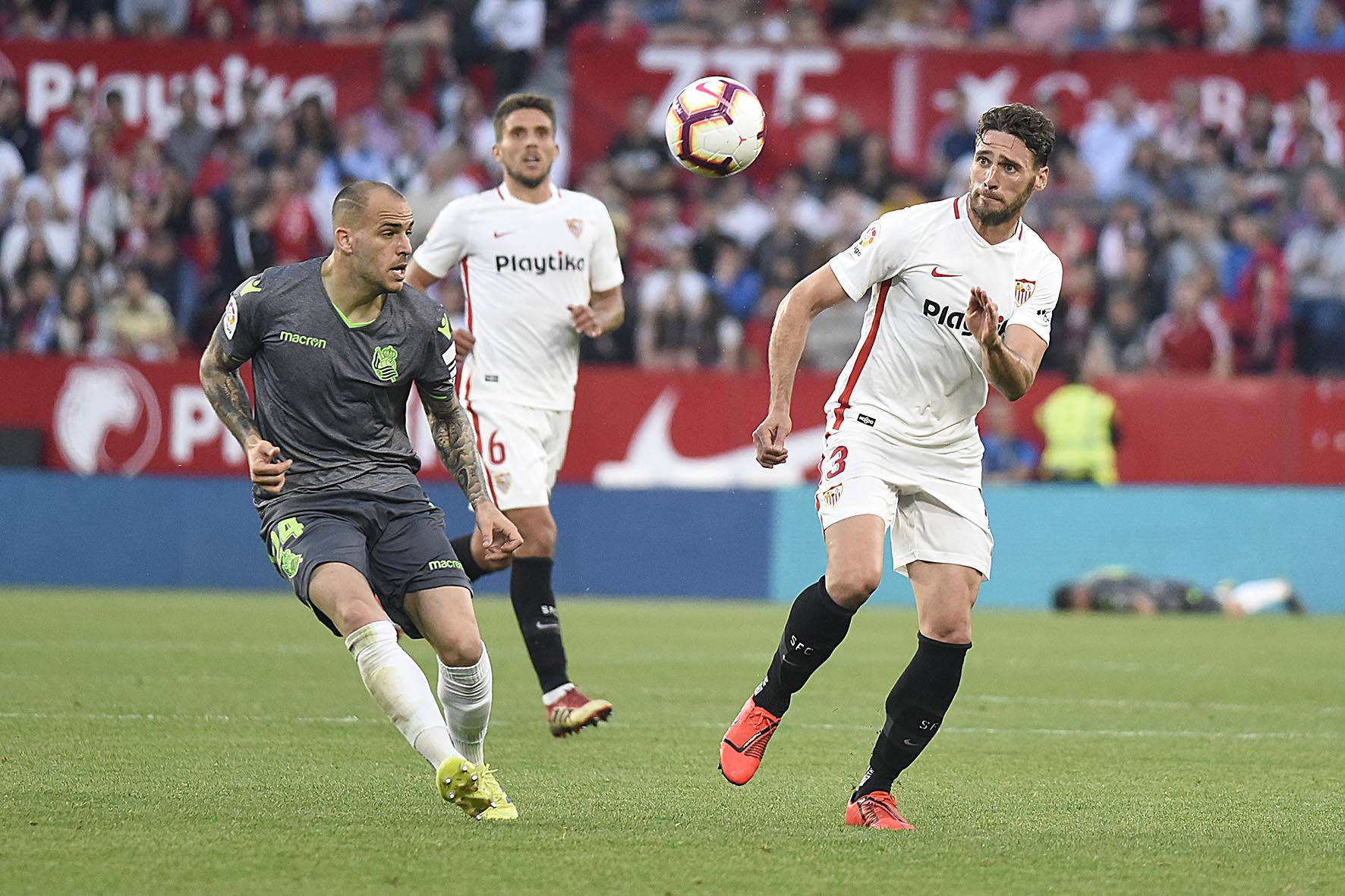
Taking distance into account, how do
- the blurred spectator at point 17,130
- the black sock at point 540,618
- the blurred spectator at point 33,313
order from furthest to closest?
1. the blurred spectator at point 17,130
2. the blurred spectator at point 33,313
3. the black sock at point 540,618

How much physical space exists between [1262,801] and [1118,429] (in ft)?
33.1

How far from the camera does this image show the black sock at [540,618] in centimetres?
806

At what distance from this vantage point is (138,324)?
56.8 ft

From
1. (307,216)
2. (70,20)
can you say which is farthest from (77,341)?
(70,20)

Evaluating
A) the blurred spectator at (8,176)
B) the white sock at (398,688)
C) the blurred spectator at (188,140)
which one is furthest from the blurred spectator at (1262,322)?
the white sock at (398,688)

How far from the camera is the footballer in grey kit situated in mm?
5750

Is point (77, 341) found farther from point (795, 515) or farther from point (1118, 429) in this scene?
point (1118, 429)

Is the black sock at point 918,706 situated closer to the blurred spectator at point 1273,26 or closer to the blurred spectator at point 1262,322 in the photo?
the blurred spectator at point 1262,322

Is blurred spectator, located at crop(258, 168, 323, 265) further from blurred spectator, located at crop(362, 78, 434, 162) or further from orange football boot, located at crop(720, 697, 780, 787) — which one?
orange football boot, located at crop(720, 697, 780, 787)

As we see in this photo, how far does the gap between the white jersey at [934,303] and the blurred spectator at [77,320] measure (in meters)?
12.7

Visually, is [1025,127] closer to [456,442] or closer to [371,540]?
[456,442]

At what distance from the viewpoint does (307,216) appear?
17.9m

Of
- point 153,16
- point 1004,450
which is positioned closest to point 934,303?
point 1004,450

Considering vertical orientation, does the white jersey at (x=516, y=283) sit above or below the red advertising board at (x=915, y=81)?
below
